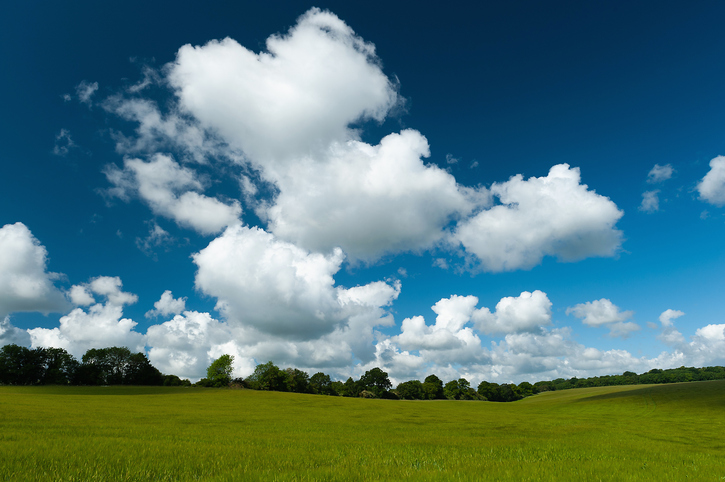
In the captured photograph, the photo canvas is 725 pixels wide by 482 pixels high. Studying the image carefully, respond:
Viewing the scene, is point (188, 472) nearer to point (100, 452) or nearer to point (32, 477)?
point (32, 477)

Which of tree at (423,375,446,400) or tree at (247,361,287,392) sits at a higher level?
tree at (247,361,287,392)

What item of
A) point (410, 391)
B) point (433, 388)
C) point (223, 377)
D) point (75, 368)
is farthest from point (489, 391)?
point (75, 368)

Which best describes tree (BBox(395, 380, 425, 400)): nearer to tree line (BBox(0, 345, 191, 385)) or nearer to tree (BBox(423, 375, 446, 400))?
tree (BBox(423, 375, 446, 400))

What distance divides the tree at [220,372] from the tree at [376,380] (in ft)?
209

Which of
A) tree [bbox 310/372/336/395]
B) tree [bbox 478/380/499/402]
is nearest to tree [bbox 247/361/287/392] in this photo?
tree [bbox 310/372/336/395]

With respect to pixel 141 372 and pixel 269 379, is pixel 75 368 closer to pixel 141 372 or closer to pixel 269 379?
pixel 141 372

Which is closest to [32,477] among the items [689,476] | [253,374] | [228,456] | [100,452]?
[100,452]

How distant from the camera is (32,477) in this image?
6.93 metres

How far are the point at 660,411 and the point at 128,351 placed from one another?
17244cm

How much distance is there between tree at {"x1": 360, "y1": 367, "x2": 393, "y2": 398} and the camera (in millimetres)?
169250

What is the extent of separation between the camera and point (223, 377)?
14400cm

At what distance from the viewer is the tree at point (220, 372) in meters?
144

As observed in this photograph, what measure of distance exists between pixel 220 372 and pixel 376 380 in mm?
73429

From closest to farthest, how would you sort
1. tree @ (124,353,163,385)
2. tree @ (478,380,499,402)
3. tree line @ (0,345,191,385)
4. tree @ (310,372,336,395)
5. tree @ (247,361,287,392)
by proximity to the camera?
tree line @ (0,345,191,385)
tree @ (124,353,163,385)
tree @ (247,361,287,392)
tree @ (310,372,336,395)
tree @ (478,380,499,402)
